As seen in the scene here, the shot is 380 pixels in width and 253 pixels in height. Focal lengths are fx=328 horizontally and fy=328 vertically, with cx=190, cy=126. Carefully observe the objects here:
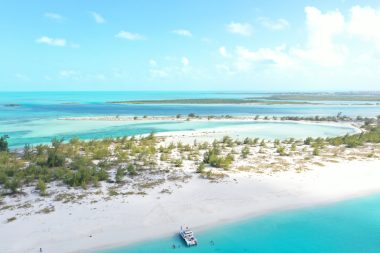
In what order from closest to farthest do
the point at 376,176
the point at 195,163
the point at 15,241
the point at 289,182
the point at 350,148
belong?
the point at 15,241
the point at 289,182
the point at 376,176
the point at 195,163
the point at 350,148

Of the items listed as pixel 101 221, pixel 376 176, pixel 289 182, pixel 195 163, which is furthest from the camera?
pixel 195 163

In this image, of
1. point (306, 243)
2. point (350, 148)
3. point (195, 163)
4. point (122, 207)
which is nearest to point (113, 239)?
point (122, 207)

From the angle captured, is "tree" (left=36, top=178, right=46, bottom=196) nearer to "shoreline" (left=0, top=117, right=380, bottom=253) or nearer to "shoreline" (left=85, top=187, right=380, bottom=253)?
"shoreline" (left=0, top=117, right=380, bottom=253)

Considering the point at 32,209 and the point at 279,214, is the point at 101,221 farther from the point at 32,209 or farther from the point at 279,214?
the point at 279,214

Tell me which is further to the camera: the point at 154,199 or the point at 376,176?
the point at 376,176

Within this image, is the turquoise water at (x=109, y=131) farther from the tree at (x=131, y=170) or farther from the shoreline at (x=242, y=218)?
the shoreline at (x=242, y=218)

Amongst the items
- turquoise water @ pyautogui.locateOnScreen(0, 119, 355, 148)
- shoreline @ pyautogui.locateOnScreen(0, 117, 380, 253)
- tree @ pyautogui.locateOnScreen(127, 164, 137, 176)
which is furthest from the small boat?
turquoise water @ pyautogui.locateOnScreen(0, 119, 355, 148)
